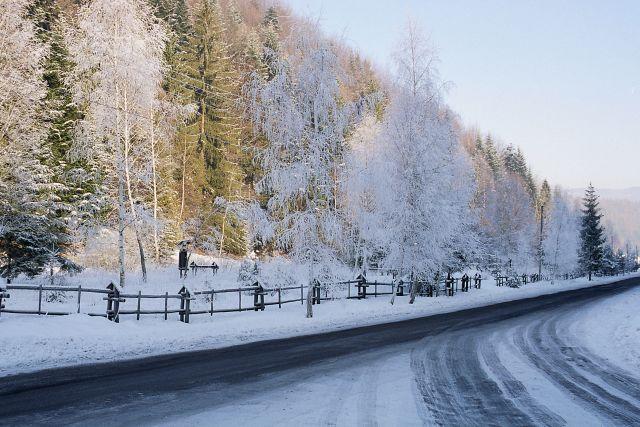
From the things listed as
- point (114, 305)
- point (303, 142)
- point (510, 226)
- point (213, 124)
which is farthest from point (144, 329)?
point (510, 226)

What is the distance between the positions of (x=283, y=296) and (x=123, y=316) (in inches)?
398

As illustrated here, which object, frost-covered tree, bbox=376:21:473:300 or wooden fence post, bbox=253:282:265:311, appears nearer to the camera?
wooden fence post, bbox=253:282:265:311

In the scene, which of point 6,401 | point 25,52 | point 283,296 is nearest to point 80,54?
point 25,52

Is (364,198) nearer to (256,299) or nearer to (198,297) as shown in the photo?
(256,299)

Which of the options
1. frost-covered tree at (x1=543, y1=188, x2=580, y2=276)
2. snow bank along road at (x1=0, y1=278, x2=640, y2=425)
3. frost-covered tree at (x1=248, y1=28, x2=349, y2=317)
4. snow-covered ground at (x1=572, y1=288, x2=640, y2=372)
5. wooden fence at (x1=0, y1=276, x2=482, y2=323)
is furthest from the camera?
frost-covered tree at (x1=543, y1=188, x2=580, y2=276)

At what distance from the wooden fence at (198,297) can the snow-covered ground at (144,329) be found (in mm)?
394

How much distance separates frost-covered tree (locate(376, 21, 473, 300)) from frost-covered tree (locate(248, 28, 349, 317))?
300 inches

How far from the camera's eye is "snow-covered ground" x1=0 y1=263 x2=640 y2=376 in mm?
11352

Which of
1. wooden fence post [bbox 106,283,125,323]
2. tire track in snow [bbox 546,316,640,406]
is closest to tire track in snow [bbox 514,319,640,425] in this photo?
tire track in snow [bbox 546,316,640,406]

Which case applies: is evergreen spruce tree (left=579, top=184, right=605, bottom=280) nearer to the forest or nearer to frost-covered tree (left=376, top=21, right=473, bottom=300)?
the forest

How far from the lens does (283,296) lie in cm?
2669

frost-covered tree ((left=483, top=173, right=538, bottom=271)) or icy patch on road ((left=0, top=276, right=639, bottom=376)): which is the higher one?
frost-covered tree ((left=483, top=173, right=538, bottom=271))

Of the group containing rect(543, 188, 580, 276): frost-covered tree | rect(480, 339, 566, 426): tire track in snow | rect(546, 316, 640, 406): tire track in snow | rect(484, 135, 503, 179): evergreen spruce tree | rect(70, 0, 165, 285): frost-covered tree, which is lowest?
rect(546, 316, 640, 406): tire track in snow

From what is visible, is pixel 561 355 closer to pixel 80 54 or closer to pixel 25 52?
pixel 80 54
